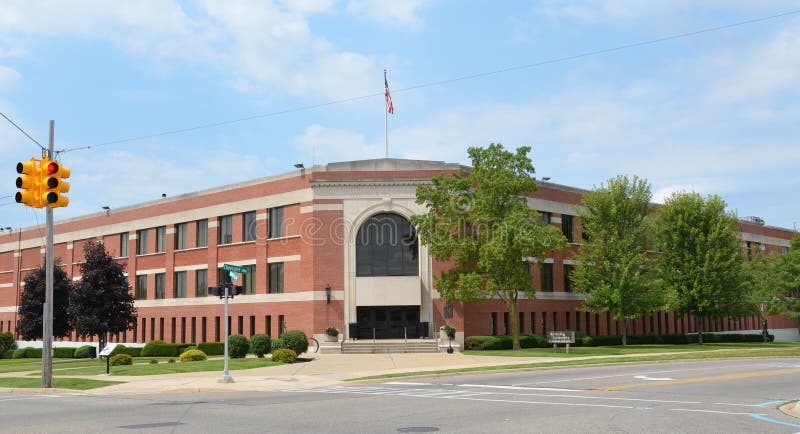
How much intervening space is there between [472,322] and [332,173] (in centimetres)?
1274

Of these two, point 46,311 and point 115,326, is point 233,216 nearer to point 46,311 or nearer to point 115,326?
point 115,326

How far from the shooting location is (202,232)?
5450 centimetres

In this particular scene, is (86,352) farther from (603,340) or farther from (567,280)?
(603,340)

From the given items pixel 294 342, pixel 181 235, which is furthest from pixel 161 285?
pixel 294 342

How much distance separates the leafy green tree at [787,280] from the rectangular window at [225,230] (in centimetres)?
4012

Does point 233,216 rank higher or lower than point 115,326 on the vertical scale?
higher

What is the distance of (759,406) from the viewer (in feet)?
56.1

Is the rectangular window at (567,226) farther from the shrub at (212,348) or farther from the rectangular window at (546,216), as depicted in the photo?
the shrub at (212,348)

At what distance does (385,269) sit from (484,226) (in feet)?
22.9

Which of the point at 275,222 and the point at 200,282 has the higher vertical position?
the point at 275,222

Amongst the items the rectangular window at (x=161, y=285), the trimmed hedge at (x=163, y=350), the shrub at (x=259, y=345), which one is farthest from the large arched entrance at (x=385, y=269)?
the rectangular window at (x=161, y=285)

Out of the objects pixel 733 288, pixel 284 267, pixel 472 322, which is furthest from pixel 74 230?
pixel 733 288

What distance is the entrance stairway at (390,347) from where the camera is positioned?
4212cm

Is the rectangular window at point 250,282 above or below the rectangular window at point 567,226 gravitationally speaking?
below
